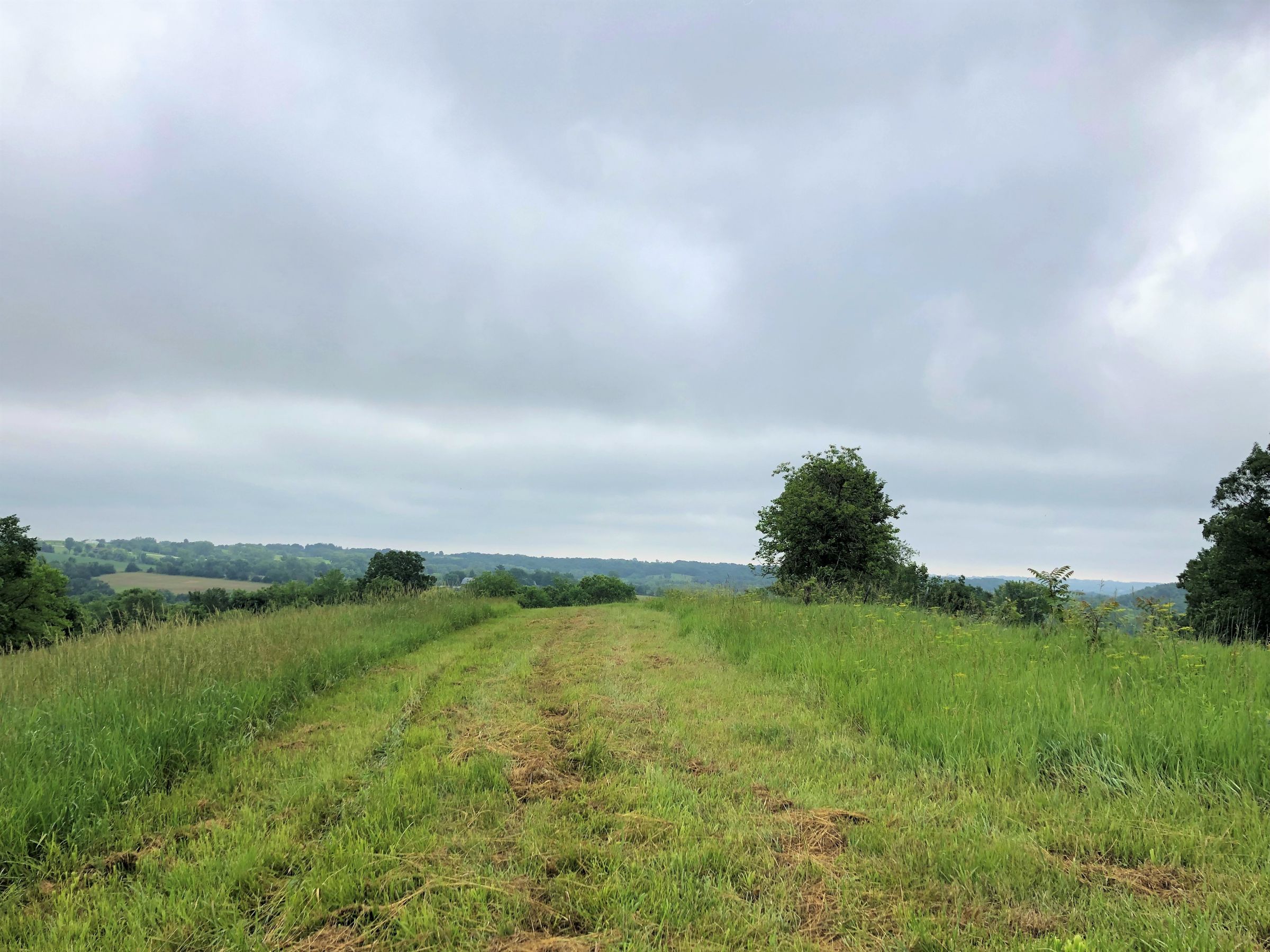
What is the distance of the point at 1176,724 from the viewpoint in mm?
4746

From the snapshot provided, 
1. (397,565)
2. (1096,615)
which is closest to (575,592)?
(397,565)

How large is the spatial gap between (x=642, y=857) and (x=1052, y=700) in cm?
484

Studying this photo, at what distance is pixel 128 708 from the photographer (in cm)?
549

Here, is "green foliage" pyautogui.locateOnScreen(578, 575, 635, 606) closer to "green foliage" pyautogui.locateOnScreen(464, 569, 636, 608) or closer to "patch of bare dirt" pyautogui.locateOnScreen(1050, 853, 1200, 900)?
"green foliage" pyautogui.locateOnScreen(464, 569, 636, 608)

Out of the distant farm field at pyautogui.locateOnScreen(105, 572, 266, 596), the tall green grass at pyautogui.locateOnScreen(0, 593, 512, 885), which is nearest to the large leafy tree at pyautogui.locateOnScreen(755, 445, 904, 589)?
the tall green grass at pyautogui.locateOnScreen(0, 593, 512, 885)

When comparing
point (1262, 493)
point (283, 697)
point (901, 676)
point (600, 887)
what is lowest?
point (283, 697)

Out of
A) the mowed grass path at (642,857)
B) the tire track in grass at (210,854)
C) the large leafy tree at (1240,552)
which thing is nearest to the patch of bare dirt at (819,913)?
the mowed grass path at (642,857)

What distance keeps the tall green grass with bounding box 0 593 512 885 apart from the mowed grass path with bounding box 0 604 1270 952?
380 millimetres

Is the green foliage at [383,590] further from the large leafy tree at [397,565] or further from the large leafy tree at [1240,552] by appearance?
the large leafy tree at [1240,552]

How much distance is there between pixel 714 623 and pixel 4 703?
40.0 feet

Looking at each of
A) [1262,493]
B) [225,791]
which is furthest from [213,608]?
[1262,493]

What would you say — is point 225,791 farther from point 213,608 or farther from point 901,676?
point 213,608

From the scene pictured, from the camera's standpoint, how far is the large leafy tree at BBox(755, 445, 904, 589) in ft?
83.0

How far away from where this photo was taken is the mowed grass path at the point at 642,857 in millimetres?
2854
